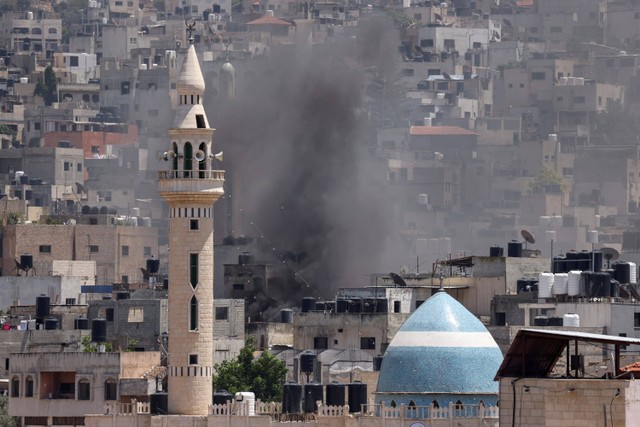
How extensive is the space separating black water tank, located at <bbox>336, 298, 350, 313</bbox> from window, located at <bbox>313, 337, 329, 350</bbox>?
1347 millimetres

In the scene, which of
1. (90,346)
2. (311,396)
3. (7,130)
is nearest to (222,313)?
(90,346)

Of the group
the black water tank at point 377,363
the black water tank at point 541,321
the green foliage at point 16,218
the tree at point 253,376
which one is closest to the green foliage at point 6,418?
the tree at point 253,376

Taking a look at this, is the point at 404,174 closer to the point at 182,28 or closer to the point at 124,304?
the point at 182,28

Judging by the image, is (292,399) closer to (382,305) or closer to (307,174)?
(382,305)

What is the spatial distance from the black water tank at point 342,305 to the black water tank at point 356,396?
17598 millimetres

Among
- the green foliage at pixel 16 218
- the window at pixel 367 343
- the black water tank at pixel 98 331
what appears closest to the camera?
the black water tank at pixel 98 331

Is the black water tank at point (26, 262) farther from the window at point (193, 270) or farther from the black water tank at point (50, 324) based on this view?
the window at point (193, 270)

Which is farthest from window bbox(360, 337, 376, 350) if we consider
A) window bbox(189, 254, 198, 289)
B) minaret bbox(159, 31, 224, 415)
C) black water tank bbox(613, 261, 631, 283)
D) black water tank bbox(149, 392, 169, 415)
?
window bbox(189, 254, 198, 289)

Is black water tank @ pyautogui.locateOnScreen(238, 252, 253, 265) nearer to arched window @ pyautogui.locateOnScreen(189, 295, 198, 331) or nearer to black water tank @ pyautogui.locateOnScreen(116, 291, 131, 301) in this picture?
black water tank @ pyautogui.locateOnScreen(116, 291, 131, 301)

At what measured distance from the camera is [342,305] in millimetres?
87125

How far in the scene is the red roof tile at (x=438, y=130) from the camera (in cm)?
16375

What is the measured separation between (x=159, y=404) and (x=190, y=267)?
303 centimetres

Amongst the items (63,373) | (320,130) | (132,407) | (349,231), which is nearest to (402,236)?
(320,130)

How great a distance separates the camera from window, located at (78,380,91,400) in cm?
7612
